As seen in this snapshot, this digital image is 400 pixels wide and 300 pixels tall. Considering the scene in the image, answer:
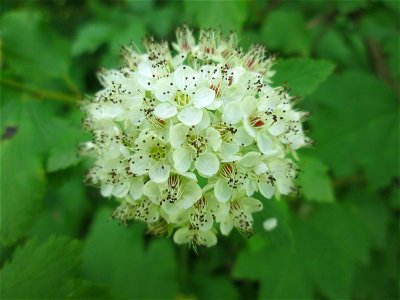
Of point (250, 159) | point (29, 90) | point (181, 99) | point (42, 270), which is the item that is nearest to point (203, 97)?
point (181, 99)

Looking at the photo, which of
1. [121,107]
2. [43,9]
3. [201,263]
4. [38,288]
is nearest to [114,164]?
[121,107]

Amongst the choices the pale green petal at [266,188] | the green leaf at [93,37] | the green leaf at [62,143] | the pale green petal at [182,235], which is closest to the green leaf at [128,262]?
the green leaf at [62,143]

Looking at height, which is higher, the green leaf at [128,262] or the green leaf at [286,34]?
the green leaf at [286,34]

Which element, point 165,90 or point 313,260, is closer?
point 165,90

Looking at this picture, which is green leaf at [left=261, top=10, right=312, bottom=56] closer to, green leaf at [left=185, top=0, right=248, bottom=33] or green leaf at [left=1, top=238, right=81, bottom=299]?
green leaf at [left=185, top=0, right=248, bottom=33]

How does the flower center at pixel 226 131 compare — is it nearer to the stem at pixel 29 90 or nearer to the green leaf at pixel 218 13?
the green leaf at pixel 218 13

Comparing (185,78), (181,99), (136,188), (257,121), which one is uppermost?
(185,78)

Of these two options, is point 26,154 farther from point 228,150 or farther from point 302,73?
point 302,73
